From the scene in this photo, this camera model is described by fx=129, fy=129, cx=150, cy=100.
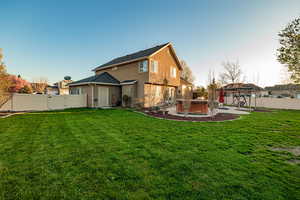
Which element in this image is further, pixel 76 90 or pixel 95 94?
pixel 76 90

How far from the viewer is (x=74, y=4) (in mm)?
11875

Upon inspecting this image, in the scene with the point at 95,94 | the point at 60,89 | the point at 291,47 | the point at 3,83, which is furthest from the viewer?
the point at 60,89

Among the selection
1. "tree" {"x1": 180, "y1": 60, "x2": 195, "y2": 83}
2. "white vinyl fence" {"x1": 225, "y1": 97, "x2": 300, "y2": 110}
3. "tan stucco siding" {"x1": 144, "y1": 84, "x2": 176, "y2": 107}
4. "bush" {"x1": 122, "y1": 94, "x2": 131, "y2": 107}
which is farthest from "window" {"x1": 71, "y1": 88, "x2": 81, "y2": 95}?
"tree" {"x1": 180, "y1": 60, "x2": 195, "y2": 83}

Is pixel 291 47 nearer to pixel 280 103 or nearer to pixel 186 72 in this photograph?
pixel 280 103

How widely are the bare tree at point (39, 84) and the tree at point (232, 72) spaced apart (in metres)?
48.3

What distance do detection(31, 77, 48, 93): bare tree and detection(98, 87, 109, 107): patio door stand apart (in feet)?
95.9

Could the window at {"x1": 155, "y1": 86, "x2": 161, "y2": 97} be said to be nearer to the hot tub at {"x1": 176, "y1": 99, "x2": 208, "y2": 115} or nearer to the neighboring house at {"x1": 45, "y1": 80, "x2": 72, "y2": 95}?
the hot tub at {"x1": 176, "y1": 99, "x2": 208, "y2": 115}

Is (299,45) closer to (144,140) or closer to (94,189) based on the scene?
(144,140)

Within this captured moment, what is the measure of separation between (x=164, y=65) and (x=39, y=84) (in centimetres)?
3657

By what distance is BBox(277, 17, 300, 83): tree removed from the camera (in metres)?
12.8

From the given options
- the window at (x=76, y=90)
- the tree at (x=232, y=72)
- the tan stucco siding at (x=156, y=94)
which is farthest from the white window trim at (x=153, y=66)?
the tree at (x=232, y=72)

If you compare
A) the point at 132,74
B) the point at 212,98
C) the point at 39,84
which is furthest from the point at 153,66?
the point at 39,84

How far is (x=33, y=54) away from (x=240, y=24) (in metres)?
25.2

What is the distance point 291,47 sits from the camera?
1315cm
